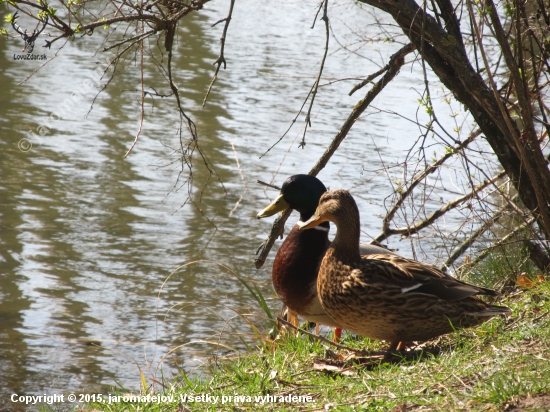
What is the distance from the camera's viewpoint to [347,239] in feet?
12.3

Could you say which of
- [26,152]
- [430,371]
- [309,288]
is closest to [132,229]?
[26,152]

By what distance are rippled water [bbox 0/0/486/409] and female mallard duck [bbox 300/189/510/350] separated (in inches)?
48.4

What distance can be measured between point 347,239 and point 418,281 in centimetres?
42

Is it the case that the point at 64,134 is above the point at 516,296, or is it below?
below

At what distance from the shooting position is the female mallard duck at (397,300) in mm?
3475

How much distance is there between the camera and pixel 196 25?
16.3 meters

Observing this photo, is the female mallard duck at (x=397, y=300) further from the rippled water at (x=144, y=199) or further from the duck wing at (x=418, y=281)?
the rippled water at (x=144, y=199)

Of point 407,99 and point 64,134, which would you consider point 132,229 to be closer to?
point 64,134

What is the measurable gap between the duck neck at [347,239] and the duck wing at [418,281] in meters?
0.11

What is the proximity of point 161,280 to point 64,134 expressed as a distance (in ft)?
13.3
